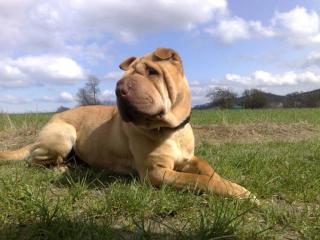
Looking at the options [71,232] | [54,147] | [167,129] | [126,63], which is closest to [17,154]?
[54,147]

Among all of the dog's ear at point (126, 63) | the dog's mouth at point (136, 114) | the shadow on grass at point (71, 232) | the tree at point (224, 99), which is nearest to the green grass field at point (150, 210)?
the shadow on grass at point (71, 232)

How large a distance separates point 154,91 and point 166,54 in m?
0.52

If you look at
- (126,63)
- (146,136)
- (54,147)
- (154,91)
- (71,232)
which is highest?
(126,63)

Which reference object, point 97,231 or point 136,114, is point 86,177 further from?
point 97,231

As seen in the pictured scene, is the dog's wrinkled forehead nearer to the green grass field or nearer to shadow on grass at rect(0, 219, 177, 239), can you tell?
the green grass field

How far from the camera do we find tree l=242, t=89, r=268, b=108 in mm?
76725

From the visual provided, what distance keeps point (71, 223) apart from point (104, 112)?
9.46 feet

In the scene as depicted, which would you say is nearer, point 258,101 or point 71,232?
point 71,232

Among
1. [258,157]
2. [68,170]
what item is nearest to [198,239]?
[68,170]

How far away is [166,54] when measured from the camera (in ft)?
13.8

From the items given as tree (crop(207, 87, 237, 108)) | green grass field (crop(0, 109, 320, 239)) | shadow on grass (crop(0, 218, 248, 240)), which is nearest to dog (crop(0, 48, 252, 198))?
green grass field (crop(0, 109, 320, 239))

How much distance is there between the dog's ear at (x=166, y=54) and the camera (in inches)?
164

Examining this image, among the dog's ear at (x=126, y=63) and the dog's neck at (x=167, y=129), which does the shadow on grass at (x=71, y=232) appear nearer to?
the dog's neck at (x=167, y=129)

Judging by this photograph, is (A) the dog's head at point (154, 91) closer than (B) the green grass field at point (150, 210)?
No
